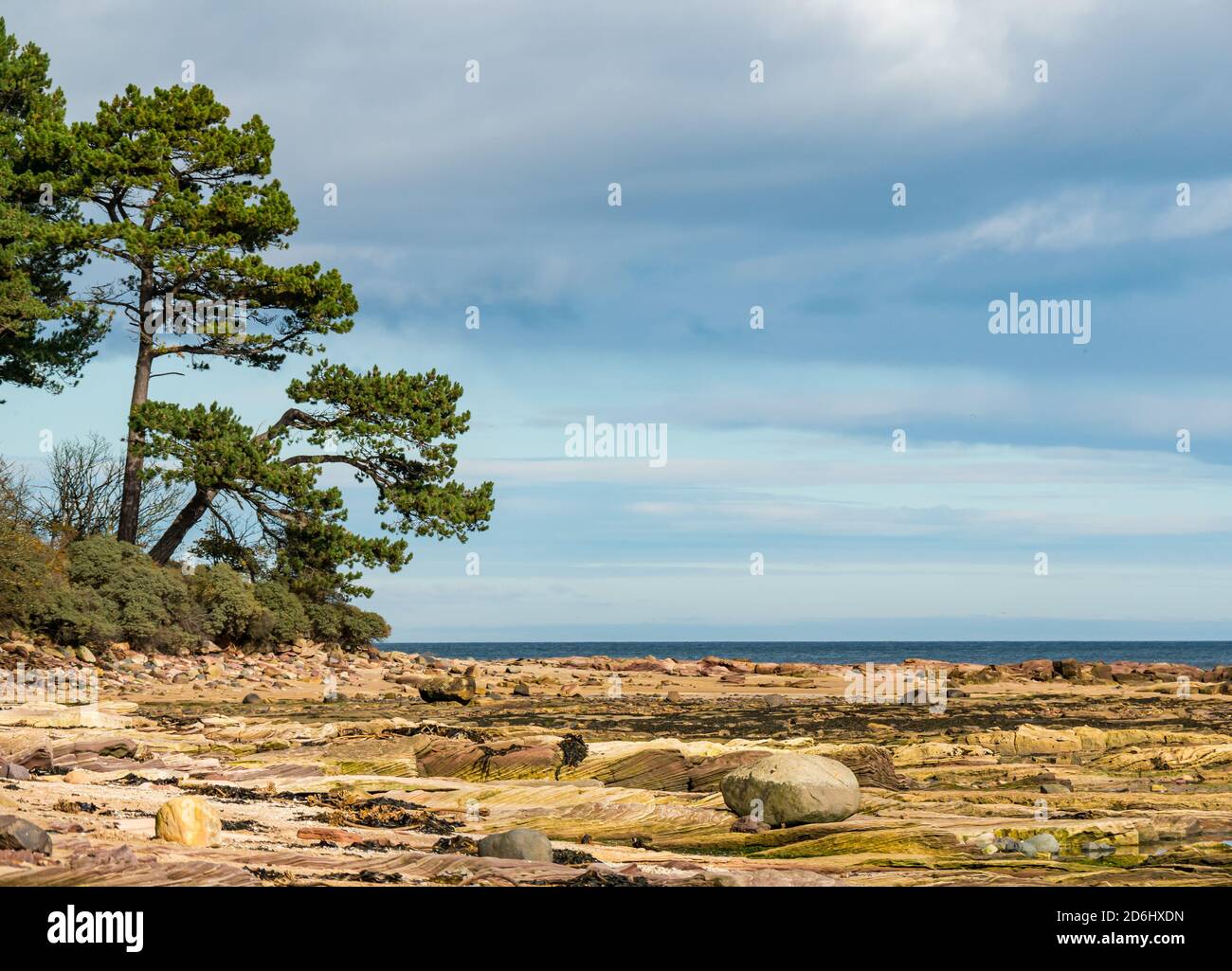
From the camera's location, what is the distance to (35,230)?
30.3 meters

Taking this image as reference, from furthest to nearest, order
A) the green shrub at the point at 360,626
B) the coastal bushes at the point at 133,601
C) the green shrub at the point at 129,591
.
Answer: the green shrub at the point at 360,626 < the green shrub at the point at 129,591 < the coastal bushes at the point at 133,601

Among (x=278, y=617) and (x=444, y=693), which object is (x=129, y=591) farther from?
(x=444, y=693)

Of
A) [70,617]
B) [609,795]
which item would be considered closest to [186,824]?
[609,795]

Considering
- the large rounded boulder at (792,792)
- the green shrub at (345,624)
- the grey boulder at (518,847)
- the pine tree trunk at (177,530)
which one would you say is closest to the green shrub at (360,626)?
the green shrub at (345,624)

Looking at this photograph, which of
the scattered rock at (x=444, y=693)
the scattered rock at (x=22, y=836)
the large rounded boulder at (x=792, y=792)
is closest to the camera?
the scattered rock at (x=22, y=836)

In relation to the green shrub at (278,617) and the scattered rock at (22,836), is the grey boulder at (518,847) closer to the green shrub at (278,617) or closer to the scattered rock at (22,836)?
the scattered rock at (22,836)

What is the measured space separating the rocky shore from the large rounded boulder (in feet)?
0.06

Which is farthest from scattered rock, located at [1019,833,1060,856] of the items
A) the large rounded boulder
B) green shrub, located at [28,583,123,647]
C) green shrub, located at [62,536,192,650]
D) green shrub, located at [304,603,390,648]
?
green shrub, located at [304,603,390,648]

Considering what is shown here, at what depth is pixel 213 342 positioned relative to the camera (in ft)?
110

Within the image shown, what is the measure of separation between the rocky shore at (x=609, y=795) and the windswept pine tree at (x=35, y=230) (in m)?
13.4

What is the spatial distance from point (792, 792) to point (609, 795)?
5.72 ft

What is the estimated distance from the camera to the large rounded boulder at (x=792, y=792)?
9.44 metres

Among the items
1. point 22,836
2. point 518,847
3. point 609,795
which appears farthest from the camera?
point 609,795
